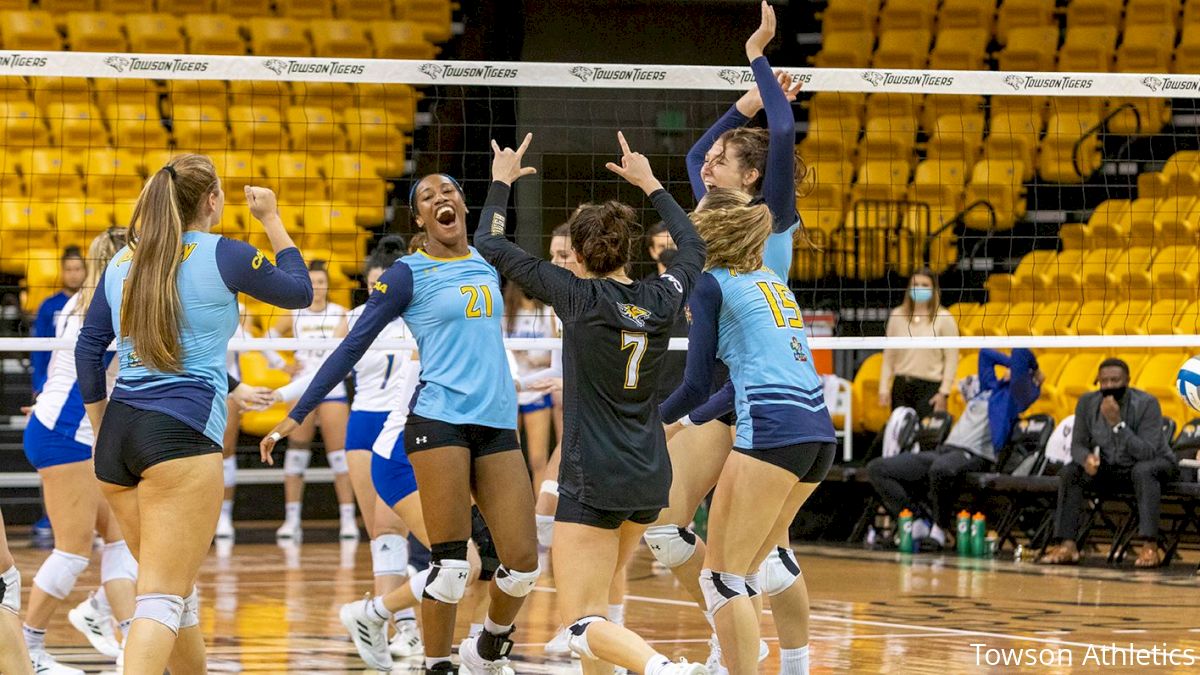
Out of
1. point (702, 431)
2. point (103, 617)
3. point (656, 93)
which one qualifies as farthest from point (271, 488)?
point (702, 431)

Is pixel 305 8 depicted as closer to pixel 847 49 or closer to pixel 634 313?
pixel 847 49

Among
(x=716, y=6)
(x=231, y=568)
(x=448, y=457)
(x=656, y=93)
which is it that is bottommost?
(x=231, y=568)

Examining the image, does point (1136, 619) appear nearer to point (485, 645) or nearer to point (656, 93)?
point (485, 645)

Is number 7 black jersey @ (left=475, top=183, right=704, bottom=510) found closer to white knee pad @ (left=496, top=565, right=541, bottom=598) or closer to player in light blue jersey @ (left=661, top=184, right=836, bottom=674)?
player in light blue jersey @ (left=661, top=184, right=836, bottom=674)

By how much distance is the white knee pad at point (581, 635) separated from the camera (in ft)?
16.5

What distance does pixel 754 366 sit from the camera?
5.47m

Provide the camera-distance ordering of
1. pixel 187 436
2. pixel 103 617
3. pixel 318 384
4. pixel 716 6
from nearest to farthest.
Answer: pixel 187 436, pixel 318 384, pixel 103 617, pixel 716 6

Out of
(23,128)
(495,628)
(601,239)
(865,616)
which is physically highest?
(23,128)

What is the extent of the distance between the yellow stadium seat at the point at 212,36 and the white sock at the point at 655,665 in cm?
1240

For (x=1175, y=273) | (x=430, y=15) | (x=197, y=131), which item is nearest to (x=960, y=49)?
(x=1175, y=273)

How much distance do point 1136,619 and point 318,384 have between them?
4.77 meters

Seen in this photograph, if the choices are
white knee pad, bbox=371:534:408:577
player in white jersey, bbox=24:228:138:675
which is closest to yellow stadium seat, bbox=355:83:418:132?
white knee pad, bbox=371:534:408:577

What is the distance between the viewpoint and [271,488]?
1466cm

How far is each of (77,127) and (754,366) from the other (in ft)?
38.1
